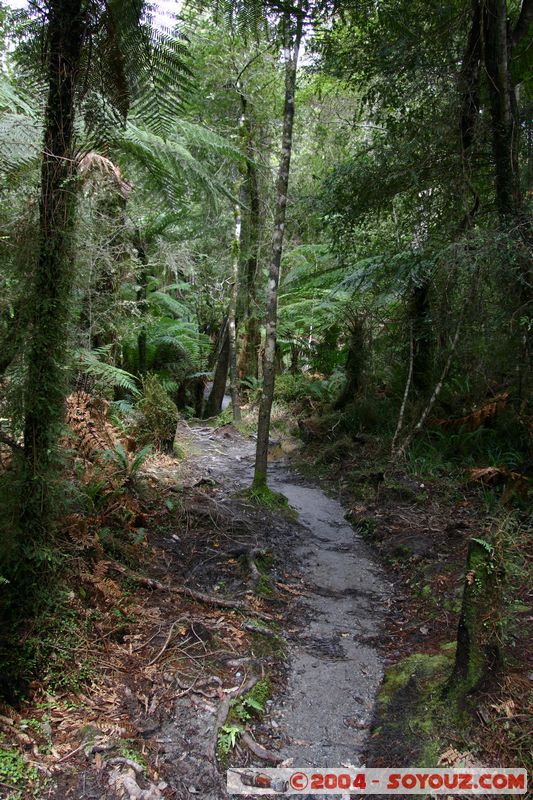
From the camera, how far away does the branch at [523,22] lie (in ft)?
17.3

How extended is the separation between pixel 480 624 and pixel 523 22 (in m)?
5.93

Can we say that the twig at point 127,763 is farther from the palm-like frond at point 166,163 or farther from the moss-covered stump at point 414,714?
the palm-like frond at point 166,163

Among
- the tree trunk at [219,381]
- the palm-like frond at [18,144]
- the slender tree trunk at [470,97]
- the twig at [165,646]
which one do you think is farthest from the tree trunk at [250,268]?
the twig at [165,646]

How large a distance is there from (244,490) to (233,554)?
1.82 meters

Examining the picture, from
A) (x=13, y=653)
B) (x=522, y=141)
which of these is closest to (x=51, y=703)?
(x=13, y=653)

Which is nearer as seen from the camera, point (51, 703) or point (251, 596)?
point (51, 703)

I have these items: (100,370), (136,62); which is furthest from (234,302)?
(136,62)

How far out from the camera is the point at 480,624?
2617mm

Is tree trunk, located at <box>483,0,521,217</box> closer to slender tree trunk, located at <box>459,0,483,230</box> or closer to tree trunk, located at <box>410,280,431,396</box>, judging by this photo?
slender tree trunk, located at <box>459,0,483,230</box>

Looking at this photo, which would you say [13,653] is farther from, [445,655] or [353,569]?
[353,569]

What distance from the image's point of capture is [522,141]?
222 inches

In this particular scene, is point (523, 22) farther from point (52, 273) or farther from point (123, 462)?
point (123, 462)

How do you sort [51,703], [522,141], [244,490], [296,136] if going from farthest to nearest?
[296,136] → [244,490] → [522,141] → [51,703]

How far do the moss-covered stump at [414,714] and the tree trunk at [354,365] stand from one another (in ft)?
23.3
